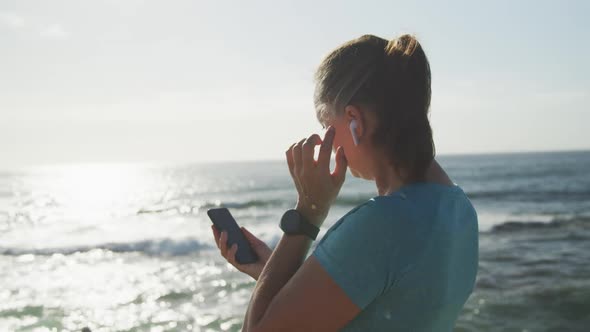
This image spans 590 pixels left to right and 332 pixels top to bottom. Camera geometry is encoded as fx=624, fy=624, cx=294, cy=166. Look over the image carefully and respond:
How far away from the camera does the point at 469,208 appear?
5.08 ft

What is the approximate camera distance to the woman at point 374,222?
51.9 inches

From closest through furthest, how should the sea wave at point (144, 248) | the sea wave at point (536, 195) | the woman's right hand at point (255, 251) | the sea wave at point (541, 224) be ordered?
the woman's right hand at point (255, 251)
the sea wave at point (144, 248)
the sea wave at point (541, 224)
the sea wave at point (536, 195)

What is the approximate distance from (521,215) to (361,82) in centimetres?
2709

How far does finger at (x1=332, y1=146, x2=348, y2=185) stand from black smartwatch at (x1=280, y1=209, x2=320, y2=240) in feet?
0.43

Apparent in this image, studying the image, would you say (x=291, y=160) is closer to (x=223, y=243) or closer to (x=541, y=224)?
(x=223, y=243)

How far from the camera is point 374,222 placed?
4.34ft

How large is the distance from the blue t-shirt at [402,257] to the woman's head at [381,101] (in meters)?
0.10

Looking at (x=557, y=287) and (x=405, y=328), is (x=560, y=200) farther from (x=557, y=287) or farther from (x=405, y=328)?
(x=405, y=328)

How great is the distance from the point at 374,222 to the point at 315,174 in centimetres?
26

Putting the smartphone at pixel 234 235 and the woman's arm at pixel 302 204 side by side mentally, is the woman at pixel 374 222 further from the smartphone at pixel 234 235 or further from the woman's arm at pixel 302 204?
the smartphone at pixel 234 235

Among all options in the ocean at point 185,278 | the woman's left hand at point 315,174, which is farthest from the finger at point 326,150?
the ocean at point 185,278

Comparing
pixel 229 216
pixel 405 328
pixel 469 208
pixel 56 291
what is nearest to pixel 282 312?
pixel 405 328

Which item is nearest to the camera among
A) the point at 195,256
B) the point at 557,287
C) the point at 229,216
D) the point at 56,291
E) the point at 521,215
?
the point at 229,216

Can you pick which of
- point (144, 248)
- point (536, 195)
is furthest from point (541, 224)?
point (536, 195)
